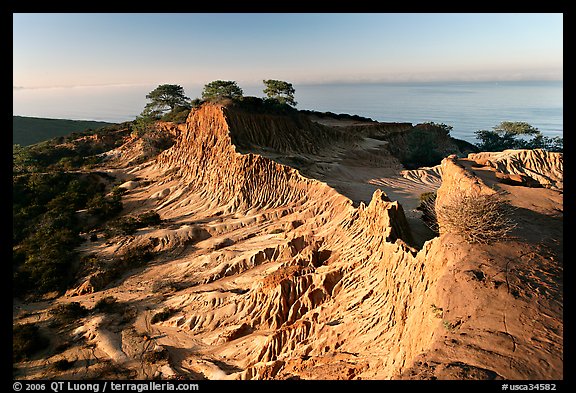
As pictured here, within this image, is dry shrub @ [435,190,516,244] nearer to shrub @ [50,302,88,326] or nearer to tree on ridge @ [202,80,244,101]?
shrub @ [50,302,88,326]

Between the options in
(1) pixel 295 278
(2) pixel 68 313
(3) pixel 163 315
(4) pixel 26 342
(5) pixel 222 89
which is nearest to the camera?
(1) pixel 295 278

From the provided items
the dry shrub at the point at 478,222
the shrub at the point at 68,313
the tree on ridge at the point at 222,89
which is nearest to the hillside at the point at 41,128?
the tree on ridge at the point at 222,89

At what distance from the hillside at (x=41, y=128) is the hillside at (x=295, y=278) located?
6354cm

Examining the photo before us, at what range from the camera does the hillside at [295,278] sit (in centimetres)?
553

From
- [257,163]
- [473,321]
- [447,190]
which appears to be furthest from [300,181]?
[473,321]

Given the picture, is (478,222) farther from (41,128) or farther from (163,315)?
(41,128)

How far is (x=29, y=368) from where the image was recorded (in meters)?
12.8

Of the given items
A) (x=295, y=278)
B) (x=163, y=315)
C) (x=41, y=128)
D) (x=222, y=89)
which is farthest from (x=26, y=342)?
(x=41, y=128)

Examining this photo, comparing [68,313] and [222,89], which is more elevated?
[222,89]

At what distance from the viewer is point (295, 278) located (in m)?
12.4

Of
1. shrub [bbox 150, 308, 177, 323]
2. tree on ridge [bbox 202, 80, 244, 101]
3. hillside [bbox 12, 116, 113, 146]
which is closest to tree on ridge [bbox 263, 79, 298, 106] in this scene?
tree on ridge [bbox 202, 80, 244, 101]

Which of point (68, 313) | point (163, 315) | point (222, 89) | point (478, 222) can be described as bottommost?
point (163, 315)

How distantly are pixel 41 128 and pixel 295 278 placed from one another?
9546 centimetres

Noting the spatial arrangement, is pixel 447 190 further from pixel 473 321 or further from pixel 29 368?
pixel 29 368
